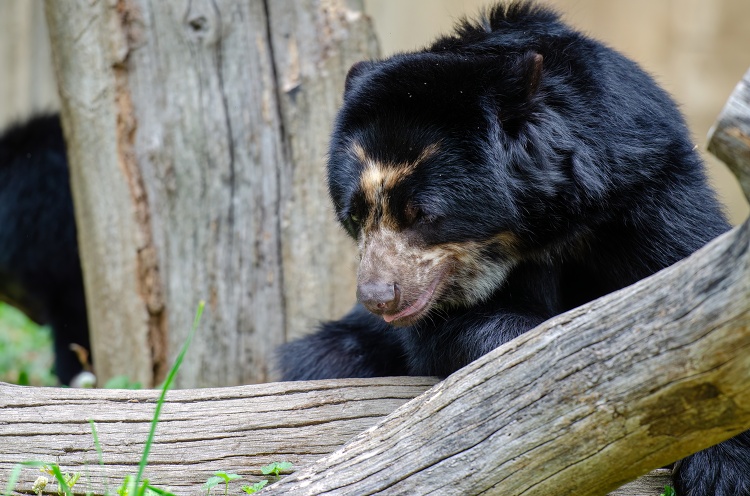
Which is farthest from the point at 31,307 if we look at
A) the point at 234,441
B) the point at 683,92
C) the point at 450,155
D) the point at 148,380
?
the point at 683,92

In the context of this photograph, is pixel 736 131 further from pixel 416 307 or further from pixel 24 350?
pixel 24 350

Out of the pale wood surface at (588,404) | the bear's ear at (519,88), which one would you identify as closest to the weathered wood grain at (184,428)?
the pale wood surface at (588,404)

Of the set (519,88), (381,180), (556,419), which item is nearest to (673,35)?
(519,88)

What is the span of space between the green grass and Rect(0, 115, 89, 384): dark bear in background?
0.38m

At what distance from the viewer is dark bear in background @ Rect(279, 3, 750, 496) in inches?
127

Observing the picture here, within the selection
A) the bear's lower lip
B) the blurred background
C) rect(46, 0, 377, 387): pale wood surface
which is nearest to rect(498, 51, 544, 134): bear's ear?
the bear's lower lip

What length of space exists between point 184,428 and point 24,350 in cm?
Result: 610

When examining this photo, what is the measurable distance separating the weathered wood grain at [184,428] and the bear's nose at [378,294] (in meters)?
0.46

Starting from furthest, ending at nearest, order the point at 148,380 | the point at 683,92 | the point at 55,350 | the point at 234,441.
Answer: the point at 683,92, the point at 55,350, the point at 148,380, the point at 234,441

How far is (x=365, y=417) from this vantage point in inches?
133

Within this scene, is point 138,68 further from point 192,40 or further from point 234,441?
point 234,441

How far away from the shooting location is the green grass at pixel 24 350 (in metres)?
7.54

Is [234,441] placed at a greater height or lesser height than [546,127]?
lesser

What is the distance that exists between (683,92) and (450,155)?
724cm
